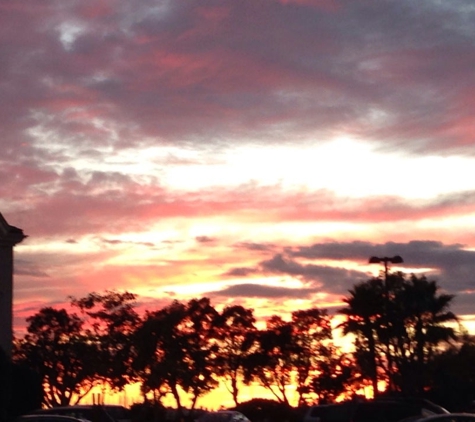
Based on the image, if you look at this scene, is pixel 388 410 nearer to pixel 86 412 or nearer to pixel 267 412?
pixel 86 412

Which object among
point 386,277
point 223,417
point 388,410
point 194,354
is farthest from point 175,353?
point 388,410

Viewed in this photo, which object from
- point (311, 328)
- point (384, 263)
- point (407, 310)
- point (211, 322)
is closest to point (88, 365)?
point (211, 322)

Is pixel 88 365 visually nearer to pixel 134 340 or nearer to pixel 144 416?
pixel 134 340

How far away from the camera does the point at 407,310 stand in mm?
55969

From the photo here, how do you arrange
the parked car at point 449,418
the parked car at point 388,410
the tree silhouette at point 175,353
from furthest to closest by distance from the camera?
the tree silhouette at point 175,353, the parked car at point 388,410, the parked car at point 449,418

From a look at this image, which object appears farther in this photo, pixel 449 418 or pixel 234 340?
pixel 234 340

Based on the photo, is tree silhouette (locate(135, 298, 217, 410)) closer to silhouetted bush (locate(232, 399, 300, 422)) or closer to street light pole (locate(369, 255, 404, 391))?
silhouetted bush (locate(232, 399, 300, 422))

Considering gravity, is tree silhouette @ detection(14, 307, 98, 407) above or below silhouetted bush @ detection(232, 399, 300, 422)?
above

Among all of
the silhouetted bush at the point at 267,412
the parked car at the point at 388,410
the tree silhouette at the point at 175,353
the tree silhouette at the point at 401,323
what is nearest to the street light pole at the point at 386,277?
the tree silhouette at the point at 401,323

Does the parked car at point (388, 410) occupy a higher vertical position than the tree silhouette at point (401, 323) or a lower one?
lower

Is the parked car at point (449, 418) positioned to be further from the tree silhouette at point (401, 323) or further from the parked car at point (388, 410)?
the tree silhouette at point (401, 323)

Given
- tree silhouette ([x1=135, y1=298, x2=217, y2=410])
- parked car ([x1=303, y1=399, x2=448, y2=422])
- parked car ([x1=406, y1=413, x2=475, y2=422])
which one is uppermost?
tree silhouette ([x1=135, y1=298, x2=217, y2=410])

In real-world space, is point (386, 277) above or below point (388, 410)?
above

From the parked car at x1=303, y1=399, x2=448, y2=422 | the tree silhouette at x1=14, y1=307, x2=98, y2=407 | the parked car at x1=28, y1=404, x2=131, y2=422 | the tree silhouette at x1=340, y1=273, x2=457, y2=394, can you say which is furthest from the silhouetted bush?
the parked car at x1=28, y1=404, x2=131, y2=422
